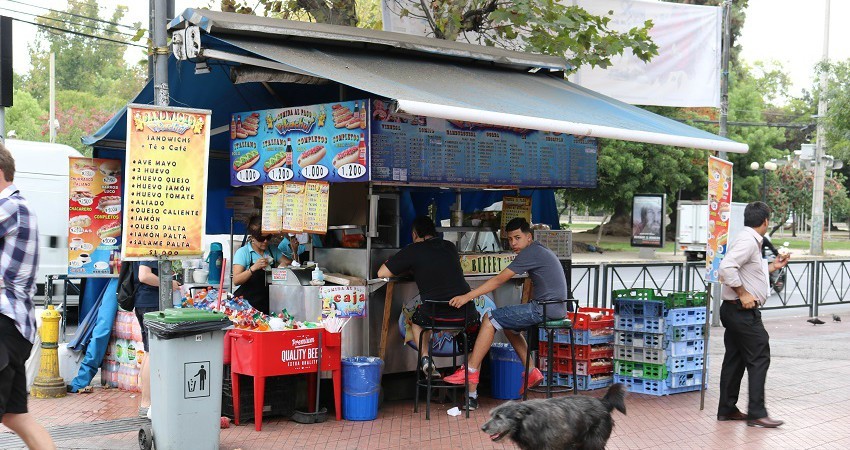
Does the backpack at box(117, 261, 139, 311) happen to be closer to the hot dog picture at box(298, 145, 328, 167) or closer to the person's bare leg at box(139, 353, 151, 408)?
the person's bare leg at box(139, 353, 151, 408)

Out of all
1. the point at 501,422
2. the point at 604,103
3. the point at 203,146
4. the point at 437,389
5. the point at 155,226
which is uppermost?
the point at 604,103

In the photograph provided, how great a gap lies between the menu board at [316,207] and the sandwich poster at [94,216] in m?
2.27

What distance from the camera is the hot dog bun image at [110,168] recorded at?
8688 millimetres

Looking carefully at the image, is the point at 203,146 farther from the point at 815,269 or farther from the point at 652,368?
the point at 815,269

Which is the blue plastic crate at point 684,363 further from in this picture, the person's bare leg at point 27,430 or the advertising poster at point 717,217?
the person's bare leg at point 27,430

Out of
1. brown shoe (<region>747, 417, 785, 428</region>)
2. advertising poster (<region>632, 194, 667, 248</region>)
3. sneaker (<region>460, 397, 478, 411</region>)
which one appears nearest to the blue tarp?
sneaker (<region>460, 397, 478, 411</region>)

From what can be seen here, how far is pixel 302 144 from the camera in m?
7.89

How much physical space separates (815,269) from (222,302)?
12.7 meters

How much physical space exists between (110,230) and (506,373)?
4.14m

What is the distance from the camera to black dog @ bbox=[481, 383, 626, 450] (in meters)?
5.14

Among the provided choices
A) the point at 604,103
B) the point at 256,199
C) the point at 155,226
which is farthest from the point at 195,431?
the point at 604,103

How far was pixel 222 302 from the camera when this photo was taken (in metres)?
7.48

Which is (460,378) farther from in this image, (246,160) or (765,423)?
(246,160)

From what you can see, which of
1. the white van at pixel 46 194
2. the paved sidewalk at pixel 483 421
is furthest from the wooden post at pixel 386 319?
the white van at pixel 46 194
